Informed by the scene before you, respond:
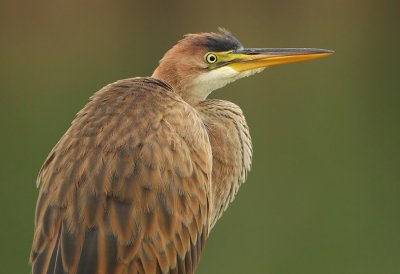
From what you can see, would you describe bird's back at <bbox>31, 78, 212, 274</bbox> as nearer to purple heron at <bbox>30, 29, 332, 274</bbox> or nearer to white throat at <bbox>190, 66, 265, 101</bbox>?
purple heron at <bbox>30, 29, 332, 274</bbox>

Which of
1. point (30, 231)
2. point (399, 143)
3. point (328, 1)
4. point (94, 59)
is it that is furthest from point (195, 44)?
point (328, 1)

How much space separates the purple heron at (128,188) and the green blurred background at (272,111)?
13.3 ft

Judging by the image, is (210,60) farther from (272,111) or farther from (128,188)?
(272,111)

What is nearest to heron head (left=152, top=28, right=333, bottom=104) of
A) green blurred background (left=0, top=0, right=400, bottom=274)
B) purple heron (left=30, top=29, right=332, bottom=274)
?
purple heron (left=30, top=29, right=332, bottom=274)

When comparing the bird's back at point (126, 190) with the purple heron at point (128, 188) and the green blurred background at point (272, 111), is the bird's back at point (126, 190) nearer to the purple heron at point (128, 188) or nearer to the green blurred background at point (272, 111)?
the purple heron at point (128, 188)

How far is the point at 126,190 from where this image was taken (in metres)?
4.16

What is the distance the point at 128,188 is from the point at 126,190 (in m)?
0.01

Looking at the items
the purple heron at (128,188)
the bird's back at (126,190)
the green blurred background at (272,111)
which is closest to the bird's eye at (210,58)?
the purple heron at (128,188)

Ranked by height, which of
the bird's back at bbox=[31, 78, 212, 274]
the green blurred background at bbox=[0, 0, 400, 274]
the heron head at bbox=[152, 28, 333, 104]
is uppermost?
the heron head at bbox=[152, 28, 333, 104]

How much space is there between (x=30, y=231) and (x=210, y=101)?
4225mm

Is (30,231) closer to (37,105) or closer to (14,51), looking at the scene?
(37,105)

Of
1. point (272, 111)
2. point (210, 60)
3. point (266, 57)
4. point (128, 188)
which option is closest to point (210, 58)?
point (210, 60)

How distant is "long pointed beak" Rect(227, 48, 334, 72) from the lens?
209 inches

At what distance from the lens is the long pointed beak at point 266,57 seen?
5.31 meters
